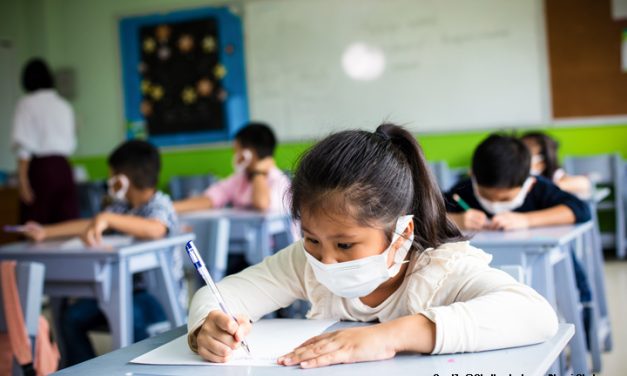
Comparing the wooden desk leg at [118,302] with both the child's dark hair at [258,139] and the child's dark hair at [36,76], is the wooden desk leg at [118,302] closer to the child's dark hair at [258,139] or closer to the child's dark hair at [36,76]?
the child's dark hair at [258,139]

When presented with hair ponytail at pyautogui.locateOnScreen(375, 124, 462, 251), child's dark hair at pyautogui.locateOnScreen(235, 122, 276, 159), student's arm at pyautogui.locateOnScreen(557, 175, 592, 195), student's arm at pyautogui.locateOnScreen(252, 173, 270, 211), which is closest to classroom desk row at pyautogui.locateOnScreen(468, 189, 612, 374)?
student's arm at pyautogui.locateOnScreen(557, 175, 592, 195)

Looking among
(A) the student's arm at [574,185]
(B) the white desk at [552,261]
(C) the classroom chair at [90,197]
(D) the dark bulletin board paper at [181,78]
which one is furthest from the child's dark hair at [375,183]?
(D) the dark bulletin board paper at [181,78]

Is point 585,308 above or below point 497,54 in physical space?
below

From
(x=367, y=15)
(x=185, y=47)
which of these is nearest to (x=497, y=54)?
(x=367, y=15)

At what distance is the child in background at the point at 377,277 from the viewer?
1.06 metres

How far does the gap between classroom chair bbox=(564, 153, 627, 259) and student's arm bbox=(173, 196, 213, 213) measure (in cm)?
267

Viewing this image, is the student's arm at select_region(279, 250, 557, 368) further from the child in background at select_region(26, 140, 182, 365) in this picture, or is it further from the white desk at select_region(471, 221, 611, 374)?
the child in background at select_region(26, 140, 182, 365)

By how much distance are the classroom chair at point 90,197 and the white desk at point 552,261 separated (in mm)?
4355

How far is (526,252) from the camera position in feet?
7.02

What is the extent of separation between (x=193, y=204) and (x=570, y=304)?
2.21 meters

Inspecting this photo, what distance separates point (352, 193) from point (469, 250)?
0.73 feet

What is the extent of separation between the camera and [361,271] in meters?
1.23

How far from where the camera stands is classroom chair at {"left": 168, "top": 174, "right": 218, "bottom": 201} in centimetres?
636

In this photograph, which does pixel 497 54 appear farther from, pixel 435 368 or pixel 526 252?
pixel 435 368
